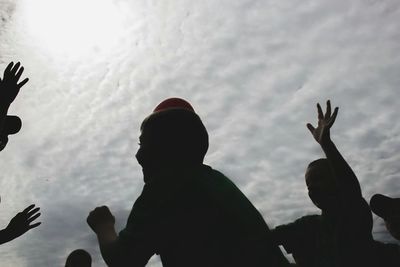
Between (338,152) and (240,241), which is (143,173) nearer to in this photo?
(240,241)

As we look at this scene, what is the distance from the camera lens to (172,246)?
1751 millimetres

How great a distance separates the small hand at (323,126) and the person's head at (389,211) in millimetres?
1634

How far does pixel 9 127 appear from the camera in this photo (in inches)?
140

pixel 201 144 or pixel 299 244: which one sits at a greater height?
pixel 201 144

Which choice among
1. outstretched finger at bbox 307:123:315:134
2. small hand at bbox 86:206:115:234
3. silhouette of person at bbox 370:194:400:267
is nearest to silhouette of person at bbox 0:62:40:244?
small hand at bbox 86:206:115:234

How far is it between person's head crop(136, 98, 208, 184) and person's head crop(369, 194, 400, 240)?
10.7 feet

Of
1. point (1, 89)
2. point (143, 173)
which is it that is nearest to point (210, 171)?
point (143, 173)

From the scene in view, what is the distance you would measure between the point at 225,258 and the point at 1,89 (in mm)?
2653

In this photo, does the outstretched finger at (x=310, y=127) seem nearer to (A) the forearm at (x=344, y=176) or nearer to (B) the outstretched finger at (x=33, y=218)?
(A) the forearm at (x=344, y=176)

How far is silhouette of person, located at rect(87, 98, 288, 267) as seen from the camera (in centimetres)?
170

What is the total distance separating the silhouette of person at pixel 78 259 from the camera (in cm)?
517

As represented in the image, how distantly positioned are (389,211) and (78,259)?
4.61 metres

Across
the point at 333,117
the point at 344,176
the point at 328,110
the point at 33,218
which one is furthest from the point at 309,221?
the point at 33,218

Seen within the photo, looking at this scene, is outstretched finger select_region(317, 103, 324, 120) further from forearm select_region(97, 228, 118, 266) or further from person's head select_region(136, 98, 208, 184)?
forearm select_region(97, 228, 118, 266)
